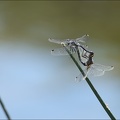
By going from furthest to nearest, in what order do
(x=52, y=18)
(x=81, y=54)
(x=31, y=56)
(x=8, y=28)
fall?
(x=52, y=18)
(x=8, y=28)
(x=31, y=56)
(x=81, y=54)

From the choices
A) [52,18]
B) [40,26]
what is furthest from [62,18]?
[40,26]

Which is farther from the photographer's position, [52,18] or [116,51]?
[52,18]

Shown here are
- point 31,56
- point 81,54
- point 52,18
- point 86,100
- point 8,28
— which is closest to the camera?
point 81,54

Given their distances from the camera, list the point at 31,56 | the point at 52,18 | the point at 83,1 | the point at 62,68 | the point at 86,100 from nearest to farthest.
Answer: the point at 86,100, the point at 62,68, the point at 31,56, the point at 52,18, the point at 83,1

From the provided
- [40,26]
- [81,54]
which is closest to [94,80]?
[40,26]

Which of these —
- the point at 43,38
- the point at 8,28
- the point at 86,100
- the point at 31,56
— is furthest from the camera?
the point at 8,28

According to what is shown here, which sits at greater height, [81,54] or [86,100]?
[81,54]

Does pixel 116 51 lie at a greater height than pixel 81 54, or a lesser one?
lesser

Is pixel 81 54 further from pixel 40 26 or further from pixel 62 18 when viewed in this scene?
pixel 62 18

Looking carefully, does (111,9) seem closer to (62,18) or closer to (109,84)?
(62,18)
